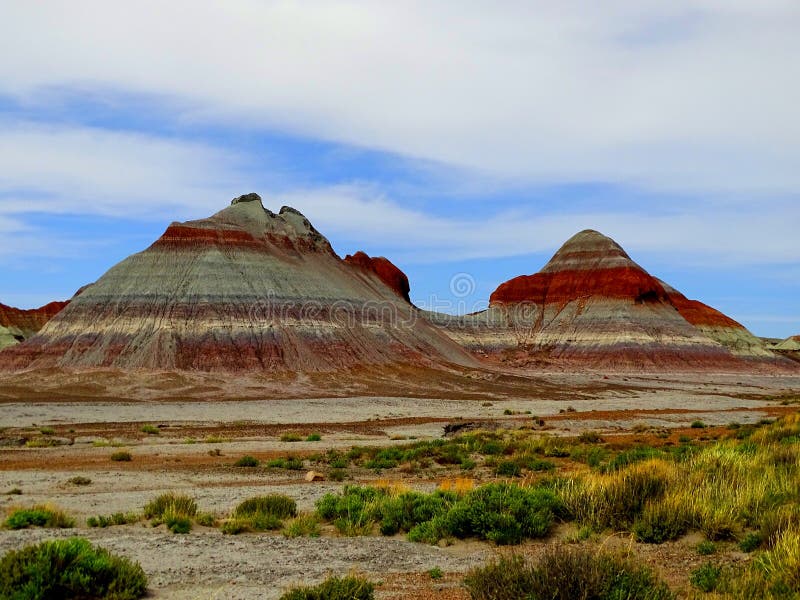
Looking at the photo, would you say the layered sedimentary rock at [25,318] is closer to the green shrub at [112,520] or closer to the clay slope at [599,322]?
the clay slope at [599,322]

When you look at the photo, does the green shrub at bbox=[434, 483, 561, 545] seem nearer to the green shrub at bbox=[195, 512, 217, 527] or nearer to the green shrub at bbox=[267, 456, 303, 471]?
the green shrub at bbox=[195, 512, 217, 527]

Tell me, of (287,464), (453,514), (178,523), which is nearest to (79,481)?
(287,464)

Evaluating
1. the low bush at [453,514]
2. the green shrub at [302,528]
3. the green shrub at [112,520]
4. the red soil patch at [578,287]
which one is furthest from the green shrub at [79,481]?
the red soil patch at [578,287]

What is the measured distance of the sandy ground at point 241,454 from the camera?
33.0 feet

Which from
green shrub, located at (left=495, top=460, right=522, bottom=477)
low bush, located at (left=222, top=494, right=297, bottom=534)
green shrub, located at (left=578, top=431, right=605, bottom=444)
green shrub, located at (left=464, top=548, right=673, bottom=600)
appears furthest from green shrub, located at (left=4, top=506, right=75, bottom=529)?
green shrub, located at (left=578, top=431, right=605, bottom=444)

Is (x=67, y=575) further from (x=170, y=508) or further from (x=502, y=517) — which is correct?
(x=502, y=517)

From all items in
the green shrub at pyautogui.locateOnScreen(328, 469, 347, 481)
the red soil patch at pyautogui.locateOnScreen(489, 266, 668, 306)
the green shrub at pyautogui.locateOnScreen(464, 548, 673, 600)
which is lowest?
the green shrub at pyautogui.locateOnScreen(328, 469, 347, 481)

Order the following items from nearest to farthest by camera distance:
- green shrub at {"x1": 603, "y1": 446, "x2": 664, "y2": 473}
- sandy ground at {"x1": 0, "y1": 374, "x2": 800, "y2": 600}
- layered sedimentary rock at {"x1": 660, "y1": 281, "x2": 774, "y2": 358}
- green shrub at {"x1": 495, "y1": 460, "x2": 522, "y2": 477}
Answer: sandy ground at {"x1": 0, "y1": 374, "x2": 800, "y2": 600} → green shrub at {"x1": 603, "y1": 446, "x2": 664, "y2": 473} → green shrub at {"x1": 495, "y1": 460, "x2": 522, "y2": 477} → layered sedimentary rock at {"x1": 660, "y1": 281, "x2": 774, "y2": 358}

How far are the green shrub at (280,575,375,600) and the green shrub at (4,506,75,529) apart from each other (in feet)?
21.9

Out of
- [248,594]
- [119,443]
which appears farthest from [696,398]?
[248,594]

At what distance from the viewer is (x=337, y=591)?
26.4ft

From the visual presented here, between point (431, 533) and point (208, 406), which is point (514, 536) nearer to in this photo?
point (431, 533)

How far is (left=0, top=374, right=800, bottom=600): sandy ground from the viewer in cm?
1007

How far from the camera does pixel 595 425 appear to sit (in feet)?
128
